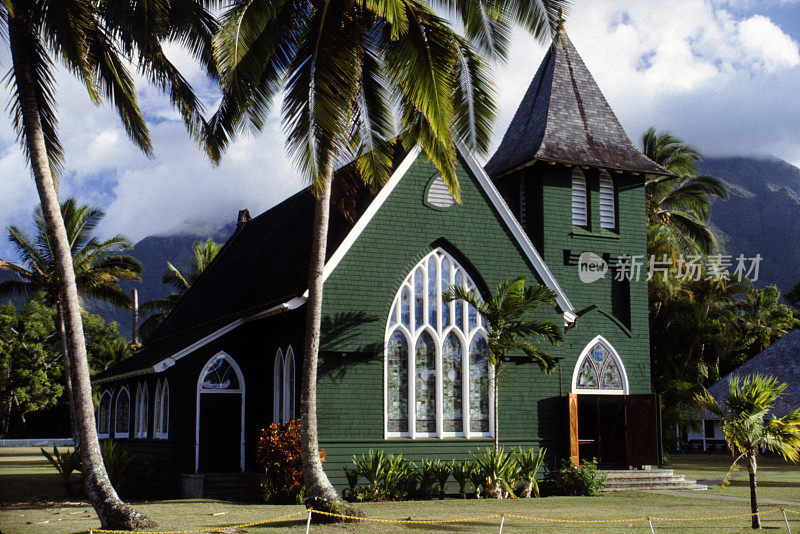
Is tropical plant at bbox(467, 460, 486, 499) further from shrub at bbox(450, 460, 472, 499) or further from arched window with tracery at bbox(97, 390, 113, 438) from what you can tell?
arched window with tracery at bbox(97, 390, 113, 438)

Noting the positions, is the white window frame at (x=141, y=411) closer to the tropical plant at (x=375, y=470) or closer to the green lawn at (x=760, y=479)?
the tropical plant at (x=375, y=470)

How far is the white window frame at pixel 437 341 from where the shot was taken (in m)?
20.3

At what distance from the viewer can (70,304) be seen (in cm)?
1401

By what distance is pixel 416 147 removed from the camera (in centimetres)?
2086

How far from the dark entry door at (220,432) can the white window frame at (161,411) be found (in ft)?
3.98

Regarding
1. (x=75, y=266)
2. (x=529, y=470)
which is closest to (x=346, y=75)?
(x=529, y=470)

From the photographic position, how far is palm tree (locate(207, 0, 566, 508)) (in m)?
14.2

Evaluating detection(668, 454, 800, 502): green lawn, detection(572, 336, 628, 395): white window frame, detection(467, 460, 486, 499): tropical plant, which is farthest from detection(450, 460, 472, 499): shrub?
detection(668, 454, 800, 502): green lawn

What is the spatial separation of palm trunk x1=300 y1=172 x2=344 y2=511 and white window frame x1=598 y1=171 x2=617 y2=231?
12853mm

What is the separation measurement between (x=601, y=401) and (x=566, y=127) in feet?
27.3

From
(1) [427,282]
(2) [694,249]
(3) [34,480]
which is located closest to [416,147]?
(1) [427,282]

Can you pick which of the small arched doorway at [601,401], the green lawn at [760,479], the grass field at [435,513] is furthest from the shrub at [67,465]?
the green lawn at [760,479]

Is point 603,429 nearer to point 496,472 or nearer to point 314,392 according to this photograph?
point 496,472

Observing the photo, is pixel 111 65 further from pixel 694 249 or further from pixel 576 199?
pixel 694 249
